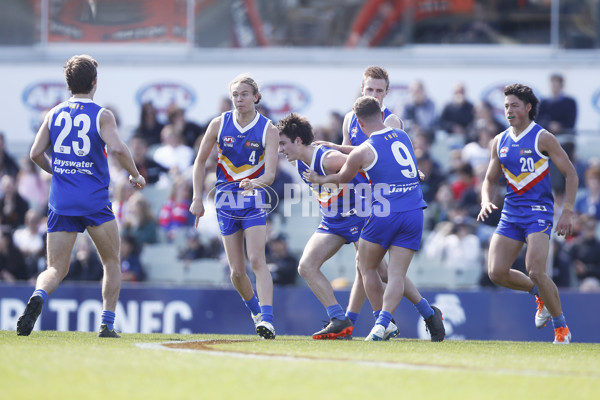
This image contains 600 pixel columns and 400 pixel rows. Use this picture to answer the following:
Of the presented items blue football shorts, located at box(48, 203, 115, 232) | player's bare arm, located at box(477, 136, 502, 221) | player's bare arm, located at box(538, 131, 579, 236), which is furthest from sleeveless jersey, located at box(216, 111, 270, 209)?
player's bare arm, located at box(538, 131, 579, 236)

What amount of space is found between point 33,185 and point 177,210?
2.76m

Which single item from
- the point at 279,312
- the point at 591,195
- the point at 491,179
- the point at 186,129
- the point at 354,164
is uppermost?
the point at 186,129

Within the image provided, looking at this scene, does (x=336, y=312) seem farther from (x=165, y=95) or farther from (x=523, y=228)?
(x=165, y=95)

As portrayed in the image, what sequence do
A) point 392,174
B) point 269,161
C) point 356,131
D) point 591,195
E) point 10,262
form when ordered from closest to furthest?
point 392,174, point 269,161, point 356,131, point 591,195, point 10,262

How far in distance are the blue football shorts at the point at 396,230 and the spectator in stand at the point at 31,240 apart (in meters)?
7.42

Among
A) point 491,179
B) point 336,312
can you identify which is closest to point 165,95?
point 491,179

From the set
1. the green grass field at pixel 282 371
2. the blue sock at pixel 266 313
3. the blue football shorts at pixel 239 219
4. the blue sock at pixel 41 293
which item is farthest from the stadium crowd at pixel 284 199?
the blue sock at pixel 41 293

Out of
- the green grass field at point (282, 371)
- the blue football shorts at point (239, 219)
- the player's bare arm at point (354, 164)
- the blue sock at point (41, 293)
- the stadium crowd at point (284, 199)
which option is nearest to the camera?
the green grass field at point (282, 371)

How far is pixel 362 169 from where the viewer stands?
26.2 ft

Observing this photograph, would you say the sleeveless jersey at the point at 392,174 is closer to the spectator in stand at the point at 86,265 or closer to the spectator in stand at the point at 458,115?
the spectator in stand at the point at 86,265

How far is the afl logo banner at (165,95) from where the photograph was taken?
58.5 feet

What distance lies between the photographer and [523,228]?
8.40m

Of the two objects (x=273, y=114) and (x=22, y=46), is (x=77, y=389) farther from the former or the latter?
(x=22, y=46)

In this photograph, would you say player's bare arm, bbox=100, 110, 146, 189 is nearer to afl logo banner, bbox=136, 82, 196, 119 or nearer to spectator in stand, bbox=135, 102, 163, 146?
spectator in stand, bbox=135, 102, 163, 146
